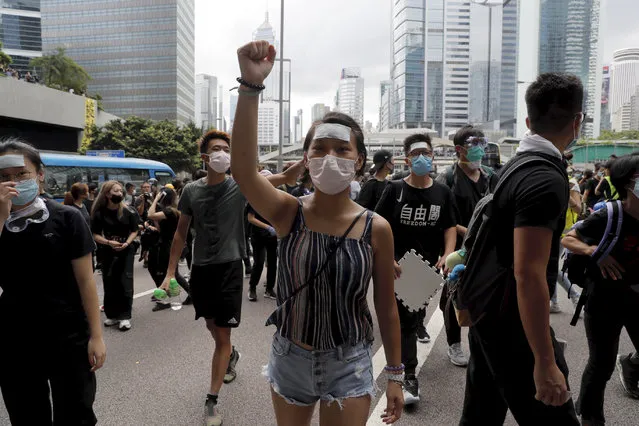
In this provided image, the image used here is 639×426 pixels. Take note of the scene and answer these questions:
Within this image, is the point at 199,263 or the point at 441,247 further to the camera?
the point at 441,247

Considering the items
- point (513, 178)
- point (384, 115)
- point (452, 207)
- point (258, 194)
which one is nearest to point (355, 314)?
point (258, 194)

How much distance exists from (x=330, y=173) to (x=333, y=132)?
17 centimetres

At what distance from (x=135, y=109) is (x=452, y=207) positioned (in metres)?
101

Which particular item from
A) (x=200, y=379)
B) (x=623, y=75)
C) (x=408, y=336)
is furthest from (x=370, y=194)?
(x=623, y=75)

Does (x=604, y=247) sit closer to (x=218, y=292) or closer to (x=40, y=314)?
(x=218, y=292)

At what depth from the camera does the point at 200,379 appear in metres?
4.12

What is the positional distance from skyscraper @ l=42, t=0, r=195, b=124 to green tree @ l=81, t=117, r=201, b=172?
4524 cm

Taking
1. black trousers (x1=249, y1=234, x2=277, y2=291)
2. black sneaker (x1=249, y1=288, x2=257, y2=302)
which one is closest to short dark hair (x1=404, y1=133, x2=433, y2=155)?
black trousers (x1=249, y1=234, x2=277, y2=291)

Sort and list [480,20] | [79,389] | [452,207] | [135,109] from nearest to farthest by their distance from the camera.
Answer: [79,389] → [452,207] → [135,109] → [480,20]

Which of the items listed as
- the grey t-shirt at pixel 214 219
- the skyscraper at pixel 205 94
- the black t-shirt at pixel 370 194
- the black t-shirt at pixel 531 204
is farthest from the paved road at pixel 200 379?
the skyscraper at pixel 205 94

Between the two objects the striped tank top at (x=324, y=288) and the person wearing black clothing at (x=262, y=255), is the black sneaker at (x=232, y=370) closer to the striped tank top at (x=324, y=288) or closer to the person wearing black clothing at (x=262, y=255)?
the striped tank top at (x=324, y=288)

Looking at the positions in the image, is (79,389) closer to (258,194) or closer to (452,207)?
(258,194)

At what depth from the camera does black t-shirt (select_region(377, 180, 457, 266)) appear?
13.0ft

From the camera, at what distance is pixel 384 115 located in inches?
7215
